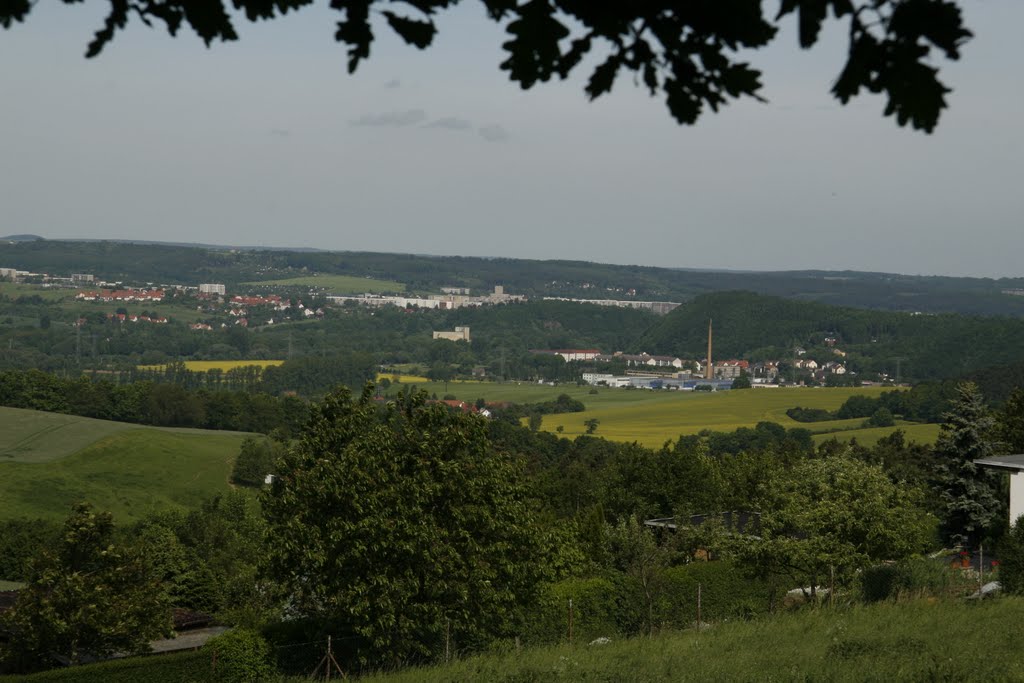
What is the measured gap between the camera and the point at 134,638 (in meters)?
28.0

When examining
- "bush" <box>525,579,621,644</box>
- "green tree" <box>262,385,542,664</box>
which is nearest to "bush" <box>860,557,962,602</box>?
"bush" <box>525,579,621,644</box>

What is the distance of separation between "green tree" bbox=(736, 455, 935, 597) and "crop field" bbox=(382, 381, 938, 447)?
8250 cm

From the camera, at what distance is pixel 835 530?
91.7 feet

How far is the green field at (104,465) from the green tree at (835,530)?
5072 centimetres

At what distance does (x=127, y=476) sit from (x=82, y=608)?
2521 inches

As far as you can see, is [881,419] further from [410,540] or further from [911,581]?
[410,540]

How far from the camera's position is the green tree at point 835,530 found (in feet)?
88.8

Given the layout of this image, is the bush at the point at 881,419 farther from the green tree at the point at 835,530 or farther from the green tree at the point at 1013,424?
the green tree at the point at 835,530

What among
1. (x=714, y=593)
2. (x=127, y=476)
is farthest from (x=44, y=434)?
(x=714, y=593)

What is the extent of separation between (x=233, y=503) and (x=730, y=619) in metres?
43.4

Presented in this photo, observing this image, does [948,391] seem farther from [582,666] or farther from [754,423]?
[582,666]

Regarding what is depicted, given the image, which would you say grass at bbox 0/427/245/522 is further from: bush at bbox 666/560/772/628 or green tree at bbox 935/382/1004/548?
bush at bbox 666/560/772/628

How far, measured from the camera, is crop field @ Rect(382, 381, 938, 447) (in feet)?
425

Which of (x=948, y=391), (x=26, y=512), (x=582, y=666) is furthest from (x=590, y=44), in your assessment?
(x=948, y=391)
